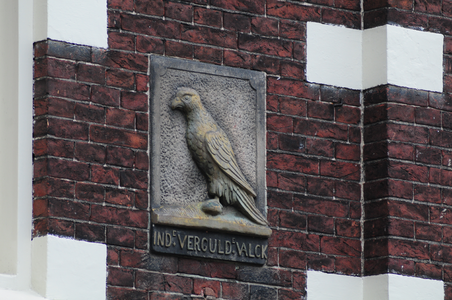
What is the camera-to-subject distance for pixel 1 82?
6867 mm

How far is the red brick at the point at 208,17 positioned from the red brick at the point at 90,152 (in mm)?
972

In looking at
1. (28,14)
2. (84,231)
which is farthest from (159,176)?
(28,14)

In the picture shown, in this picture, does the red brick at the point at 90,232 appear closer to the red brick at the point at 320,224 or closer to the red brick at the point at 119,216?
the red brick at the point at 119,216

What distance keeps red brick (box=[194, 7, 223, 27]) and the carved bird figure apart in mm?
417

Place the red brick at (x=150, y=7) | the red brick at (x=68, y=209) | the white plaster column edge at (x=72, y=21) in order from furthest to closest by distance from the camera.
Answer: the red brick at (x=150, y=7)
the white plaster column edge at (x=72, y=21)
the red brick at (x=68, y=209)

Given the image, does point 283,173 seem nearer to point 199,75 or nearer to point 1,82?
point 199,75

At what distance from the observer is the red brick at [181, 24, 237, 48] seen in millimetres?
7219

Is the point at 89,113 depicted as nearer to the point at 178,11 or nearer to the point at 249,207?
the point at 178,11

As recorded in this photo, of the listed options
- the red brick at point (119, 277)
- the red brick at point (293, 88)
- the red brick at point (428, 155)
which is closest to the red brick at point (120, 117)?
the red brick at point (119, 277)

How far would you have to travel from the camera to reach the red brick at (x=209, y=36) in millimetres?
7219

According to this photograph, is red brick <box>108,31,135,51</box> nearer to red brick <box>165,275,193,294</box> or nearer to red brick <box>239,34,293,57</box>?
red brick <box>239,34,293,57</box>

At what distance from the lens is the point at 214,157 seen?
278 inches

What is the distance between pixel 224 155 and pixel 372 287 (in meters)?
1.12

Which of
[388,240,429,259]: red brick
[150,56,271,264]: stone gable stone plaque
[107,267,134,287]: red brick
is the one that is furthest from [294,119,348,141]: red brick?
[107,267,134,287]: red brick
